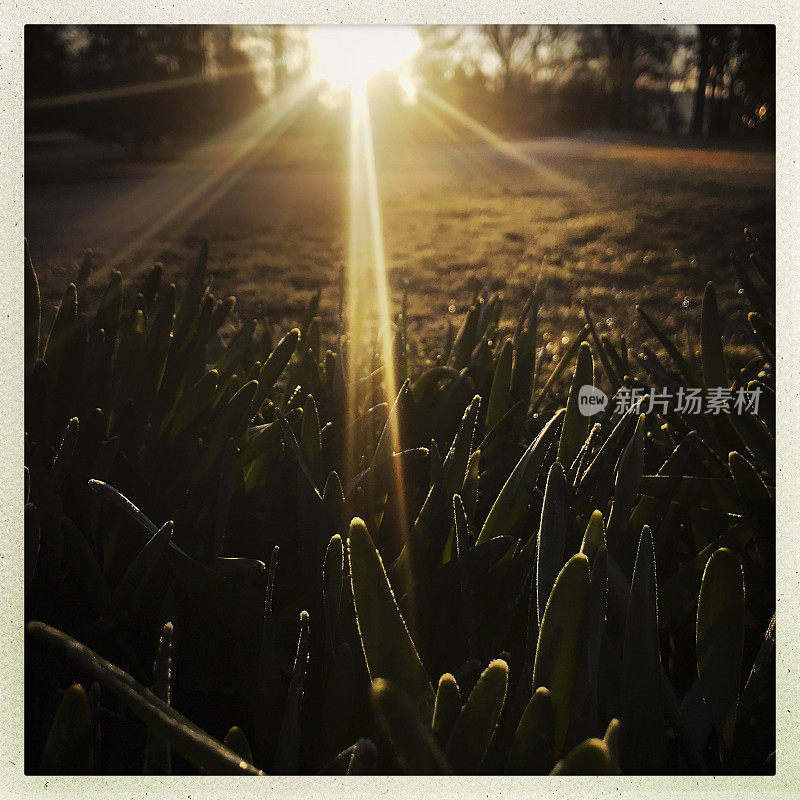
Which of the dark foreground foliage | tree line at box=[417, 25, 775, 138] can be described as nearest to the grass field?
tree line at box=[417, 25, 775, 138]

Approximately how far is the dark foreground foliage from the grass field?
0.92ft

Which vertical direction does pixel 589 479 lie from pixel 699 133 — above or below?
below

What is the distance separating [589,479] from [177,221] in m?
0.74

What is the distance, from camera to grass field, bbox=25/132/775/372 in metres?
0.96

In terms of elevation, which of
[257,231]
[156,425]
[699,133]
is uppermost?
[699,133]

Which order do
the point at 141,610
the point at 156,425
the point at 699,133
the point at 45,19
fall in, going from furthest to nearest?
the point at 699,133 → the point at 45,19 → the point at 156,425 → the point at 141,610

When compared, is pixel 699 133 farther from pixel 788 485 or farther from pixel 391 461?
pixel 391 461

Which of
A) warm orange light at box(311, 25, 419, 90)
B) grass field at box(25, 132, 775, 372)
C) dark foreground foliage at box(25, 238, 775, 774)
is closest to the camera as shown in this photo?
dark foreground foliage at box(25, 238, 775, 774)

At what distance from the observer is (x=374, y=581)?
386 mm

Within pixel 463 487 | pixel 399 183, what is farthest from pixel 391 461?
pixel 399 183

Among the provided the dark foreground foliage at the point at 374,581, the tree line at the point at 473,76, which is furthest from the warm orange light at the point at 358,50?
the dark foreground foliage at the point at 374,581

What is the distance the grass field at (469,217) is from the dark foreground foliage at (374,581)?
28cm

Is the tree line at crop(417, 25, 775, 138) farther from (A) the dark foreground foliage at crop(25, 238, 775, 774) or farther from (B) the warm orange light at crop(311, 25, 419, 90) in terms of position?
(A) the dark foreground foliage at crop(25, 238, 775, 774)

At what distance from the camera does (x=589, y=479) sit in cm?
53
